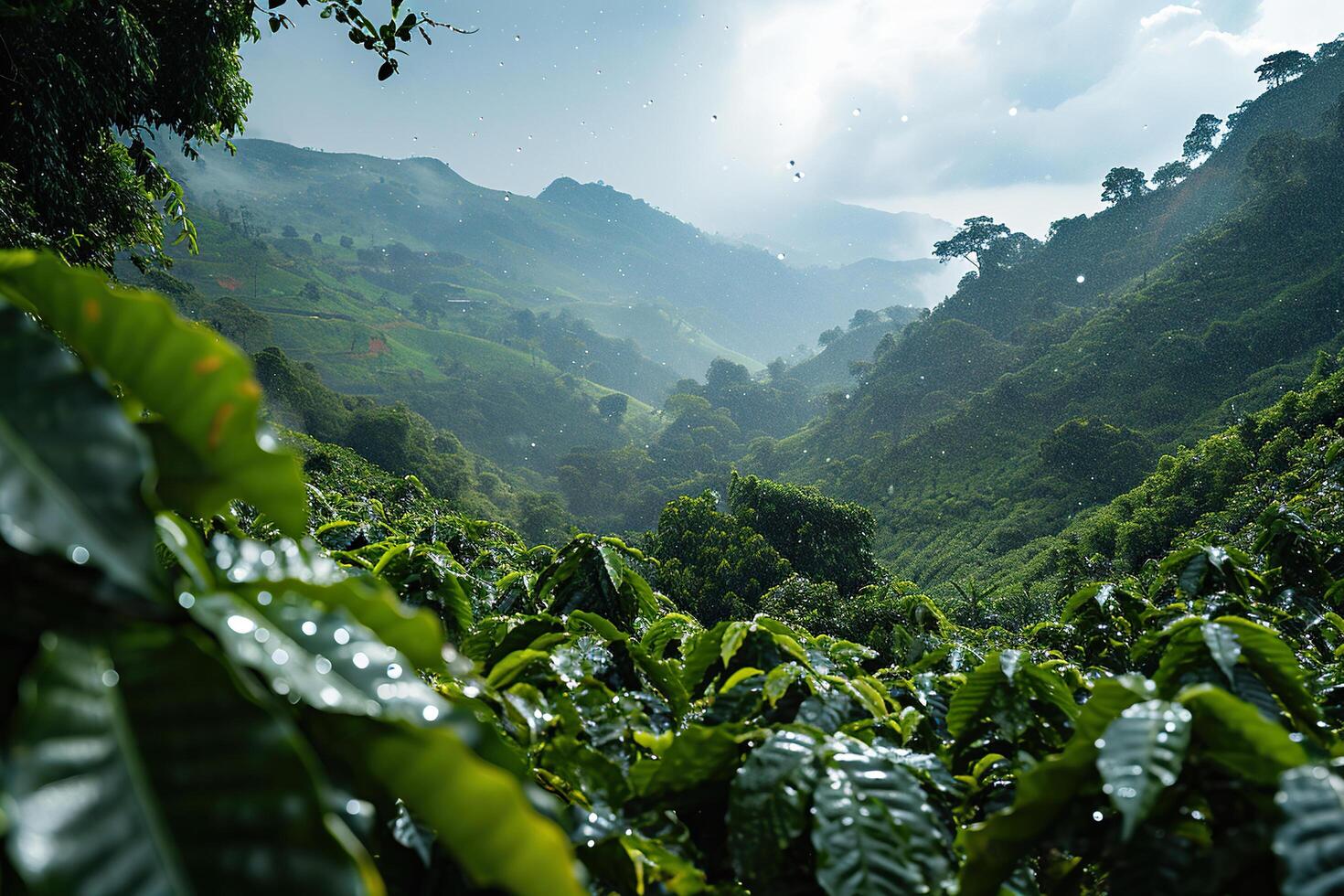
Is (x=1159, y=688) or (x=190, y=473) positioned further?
(x=1159, y=688)

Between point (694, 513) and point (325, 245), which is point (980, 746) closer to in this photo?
point (694, 513)

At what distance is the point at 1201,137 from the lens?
4559cm

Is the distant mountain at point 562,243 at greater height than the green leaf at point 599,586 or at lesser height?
greater

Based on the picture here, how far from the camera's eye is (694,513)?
19.1m

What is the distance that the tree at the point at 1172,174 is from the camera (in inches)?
1823

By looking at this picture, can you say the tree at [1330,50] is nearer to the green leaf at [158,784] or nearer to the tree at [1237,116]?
the tree at [1237,116]

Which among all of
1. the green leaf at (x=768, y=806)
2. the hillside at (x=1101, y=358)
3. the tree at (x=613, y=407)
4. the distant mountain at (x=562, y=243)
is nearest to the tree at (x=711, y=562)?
the hillside at (x=1101, y=358)

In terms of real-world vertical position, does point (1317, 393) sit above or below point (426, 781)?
above

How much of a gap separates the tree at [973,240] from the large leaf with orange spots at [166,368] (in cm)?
5489

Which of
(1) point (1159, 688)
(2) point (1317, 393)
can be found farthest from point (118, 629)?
(2) point (1317, 393)

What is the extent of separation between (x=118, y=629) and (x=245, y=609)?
0.20 ft

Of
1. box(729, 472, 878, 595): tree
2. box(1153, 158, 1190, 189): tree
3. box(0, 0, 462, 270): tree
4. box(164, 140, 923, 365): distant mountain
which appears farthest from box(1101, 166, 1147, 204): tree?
box(164, 140, 923, 365): distant mountain

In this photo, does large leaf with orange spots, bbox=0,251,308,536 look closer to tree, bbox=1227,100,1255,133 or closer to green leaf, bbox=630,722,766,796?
green leaf, bbox=630,722,766,796

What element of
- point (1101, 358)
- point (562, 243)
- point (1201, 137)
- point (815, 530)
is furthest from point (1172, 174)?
point (562, 243)
